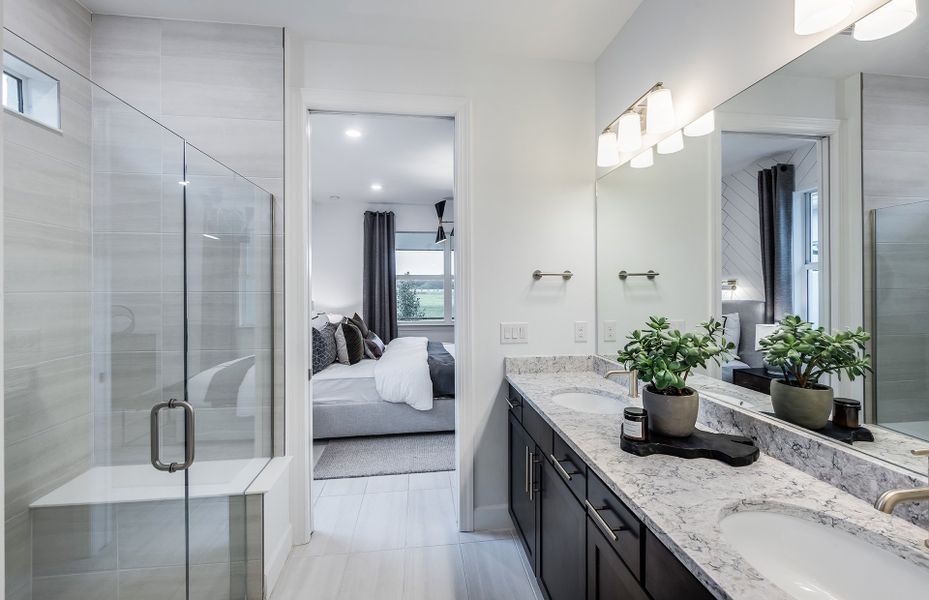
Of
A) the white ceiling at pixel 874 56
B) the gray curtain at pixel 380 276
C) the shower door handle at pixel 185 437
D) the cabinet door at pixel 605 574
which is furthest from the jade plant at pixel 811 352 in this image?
the gray curtain at pixel 380 276

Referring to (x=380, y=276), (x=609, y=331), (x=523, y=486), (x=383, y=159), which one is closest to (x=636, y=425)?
(x=523, y=486)

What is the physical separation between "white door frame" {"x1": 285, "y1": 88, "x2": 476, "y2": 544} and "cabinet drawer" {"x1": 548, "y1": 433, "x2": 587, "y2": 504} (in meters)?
0.76

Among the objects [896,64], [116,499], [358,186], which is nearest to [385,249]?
[358,186]

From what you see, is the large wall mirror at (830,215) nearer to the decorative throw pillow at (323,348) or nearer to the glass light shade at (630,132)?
the glass light shade at (630,132)

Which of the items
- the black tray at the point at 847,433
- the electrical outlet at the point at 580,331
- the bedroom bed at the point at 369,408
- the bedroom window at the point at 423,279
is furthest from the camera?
the bedroom window at the point at 423,279

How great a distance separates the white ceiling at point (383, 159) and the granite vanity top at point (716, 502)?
2.00m

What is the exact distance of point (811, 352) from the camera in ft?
3.40

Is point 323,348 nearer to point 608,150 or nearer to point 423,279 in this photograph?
point 423,279

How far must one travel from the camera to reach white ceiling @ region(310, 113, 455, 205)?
309 cm

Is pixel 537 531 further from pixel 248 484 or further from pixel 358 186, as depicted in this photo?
pixel 358 186

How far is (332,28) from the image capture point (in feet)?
6.22

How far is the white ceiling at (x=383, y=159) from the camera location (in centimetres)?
309

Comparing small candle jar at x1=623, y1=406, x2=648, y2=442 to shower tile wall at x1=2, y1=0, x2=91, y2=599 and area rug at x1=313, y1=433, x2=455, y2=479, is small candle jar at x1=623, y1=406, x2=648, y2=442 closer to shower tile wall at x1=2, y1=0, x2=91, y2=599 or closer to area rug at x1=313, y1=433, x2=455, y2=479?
shower tile wall at x1=2, y1=0, x2=91, y2=599

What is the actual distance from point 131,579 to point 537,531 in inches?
56.3
